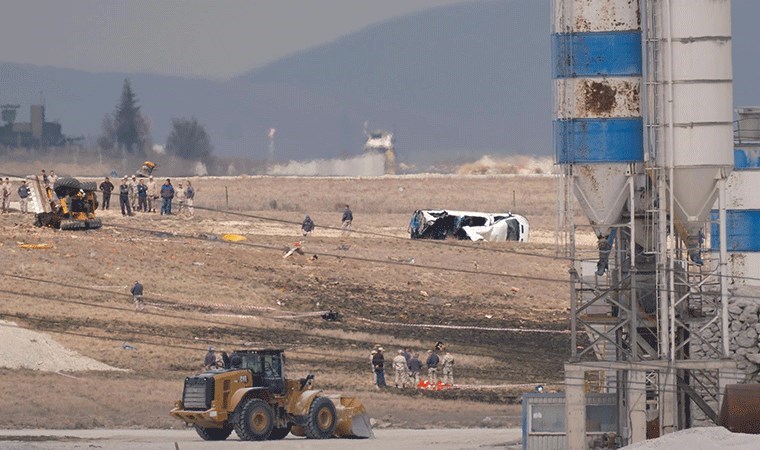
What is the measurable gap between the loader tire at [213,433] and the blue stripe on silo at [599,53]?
41.6 ft

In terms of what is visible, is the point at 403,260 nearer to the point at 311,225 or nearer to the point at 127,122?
the point at 311,225

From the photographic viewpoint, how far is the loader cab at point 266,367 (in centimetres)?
4391

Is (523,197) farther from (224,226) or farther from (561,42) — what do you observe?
(561,42)

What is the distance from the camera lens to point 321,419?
44156 millimetres

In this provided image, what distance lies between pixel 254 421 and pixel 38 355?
13.9 meters

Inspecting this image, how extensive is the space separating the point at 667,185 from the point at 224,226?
1819 inches

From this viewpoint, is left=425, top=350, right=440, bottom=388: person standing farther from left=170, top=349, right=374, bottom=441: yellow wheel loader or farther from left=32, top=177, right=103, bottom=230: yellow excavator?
left=32, top=177, right=103, bottom=230: yellow excavator

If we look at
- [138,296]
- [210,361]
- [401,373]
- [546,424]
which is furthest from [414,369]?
[546,424]

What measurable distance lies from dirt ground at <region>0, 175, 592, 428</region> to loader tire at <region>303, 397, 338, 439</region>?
4.86 meters

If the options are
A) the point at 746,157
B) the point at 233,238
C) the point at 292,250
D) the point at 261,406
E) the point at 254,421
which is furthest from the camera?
the point at 233,238

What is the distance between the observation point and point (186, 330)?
59281 millimetres

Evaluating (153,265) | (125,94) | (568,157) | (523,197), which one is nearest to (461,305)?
(153,265)

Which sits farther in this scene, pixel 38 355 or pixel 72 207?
pixel 72 207

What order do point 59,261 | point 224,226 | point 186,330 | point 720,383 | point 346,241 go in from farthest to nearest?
1. point 224,226
2. point 346,241
3. point 59,261
4. point 186,330
5. point 720,383
